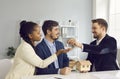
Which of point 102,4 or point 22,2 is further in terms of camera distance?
point 102,4

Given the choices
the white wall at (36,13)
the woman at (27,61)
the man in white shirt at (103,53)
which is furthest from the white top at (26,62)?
the white wall at (36,13)

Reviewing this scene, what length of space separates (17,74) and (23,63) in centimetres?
10

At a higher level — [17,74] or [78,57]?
[17,74]

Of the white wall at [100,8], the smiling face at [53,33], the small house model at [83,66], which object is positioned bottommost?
the small house model at [83,66]

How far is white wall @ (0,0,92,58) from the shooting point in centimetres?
440

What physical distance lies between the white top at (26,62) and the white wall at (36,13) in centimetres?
261

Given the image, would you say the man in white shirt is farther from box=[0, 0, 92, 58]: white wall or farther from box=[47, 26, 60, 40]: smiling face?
box=[0, 0, 92, 58]: white wall

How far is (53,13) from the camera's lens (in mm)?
4691

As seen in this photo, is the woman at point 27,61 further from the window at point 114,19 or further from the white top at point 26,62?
the window at point 114,19

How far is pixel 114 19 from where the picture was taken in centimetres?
475

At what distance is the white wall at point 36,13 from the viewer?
4402mm

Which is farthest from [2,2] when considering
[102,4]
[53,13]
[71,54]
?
[102,4]

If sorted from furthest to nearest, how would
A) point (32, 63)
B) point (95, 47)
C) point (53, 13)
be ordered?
point (53, 13)
point (95, 47)
point (32, 63)

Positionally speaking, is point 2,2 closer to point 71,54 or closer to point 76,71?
point 71,54
